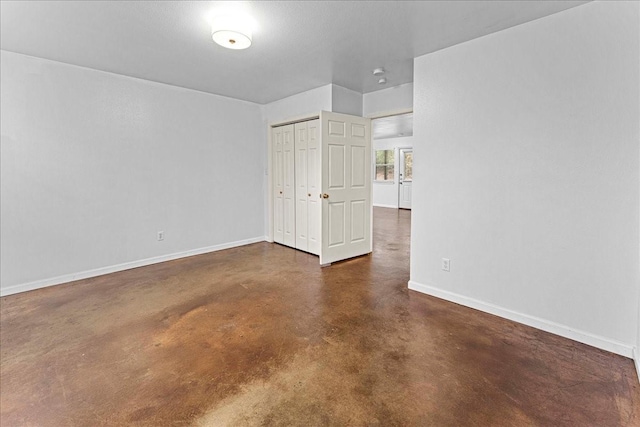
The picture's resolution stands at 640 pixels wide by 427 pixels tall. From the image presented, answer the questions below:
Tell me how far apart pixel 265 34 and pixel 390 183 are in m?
8.66

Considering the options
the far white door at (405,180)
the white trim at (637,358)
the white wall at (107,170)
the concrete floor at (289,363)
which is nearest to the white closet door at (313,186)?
the white wall at (107,170)

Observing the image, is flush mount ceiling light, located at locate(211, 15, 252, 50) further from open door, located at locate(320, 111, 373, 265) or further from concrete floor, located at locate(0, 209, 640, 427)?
concrete floor, located at locate(0, 209, 640, 427)

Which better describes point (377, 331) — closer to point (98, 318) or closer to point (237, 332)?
point (237, 332)

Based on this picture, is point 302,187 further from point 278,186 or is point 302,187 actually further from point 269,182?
point 269,182

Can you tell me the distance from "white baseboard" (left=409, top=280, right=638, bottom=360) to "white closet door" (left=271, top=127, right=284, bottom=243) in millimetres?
2749

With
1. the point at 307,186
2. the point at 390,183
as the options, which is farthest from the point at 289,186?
the point at 390,183

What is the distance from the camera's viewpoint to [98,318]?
266 centimetres

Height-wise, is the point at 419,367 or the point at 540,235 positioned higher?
the point at 540,235

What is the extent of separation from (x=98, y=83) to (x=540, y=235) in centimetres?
489

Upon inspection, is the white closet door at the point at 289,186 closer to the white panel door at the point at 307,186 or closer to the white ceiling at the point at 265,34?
the white panel door at the point at 307,186

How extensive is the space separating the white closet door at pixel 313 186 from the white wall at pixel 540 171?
169 centimetres

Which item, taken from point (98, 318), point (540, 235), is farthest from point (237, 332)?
point (540, 235)

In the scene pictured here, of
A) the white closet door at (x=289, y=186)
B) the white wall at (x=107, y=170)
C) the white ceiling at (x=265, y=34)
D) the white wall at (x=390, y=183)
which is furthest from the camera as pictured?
the white wall at (x=390, y=183)

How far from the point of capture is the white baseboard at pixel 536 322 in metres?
2.13
